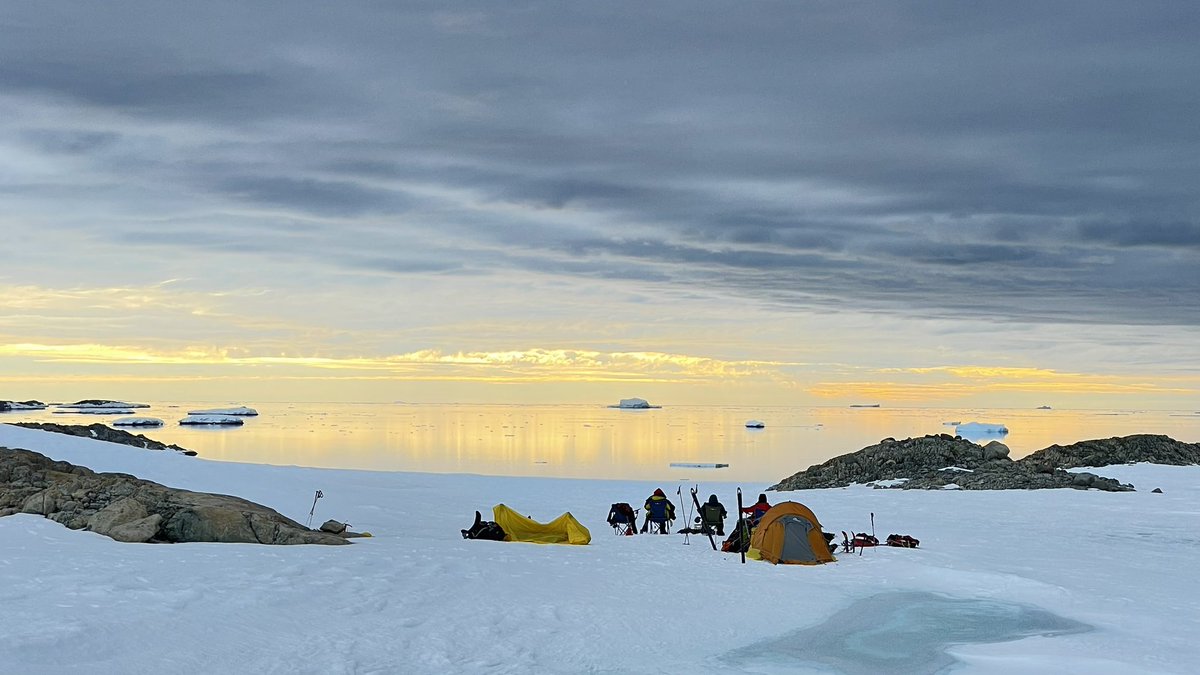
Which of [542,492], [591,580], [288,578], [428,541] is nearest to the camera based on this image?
[288,578]

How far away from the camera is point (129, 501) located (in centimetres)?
2188

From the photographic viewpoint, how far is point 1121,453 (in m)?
54.2

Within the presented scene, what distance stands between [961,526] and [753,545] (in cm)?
1035

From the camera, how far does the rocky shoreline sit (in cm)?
4288

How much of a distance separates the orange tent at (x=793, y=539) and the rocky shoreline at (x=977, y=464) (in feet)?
69.6

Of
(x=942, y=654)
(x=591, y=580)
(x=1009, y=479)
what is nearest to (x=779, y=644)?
(x=942, y=654)

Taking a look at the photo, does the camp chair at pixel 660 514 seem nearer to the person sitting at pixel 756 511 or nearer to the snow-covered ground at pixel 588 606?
the snow-covered ground at pixel 588 606

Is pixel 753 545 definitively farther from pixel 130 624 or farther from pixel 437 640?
pixel 130 624

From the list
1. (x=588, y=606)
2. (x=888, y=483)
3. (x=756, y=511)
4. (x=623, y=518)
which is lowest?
(x=588, y=606)

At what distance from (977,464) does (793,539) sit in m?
→ 27.5

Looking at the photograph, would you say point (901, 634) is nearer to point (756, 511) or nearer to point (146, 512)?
point (756, 511)

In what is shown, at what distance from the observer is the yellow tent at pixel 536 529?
27.0 meters

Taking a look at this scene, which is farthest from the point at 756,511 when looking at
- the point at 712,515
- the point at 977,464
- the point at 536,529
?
the point at 977,464

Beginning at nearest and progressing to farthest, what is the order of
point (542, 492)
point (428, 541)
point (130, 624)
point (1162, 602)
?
point (130, 624)
point (1162, 602)
point (428, 541)
point (542, 492)
